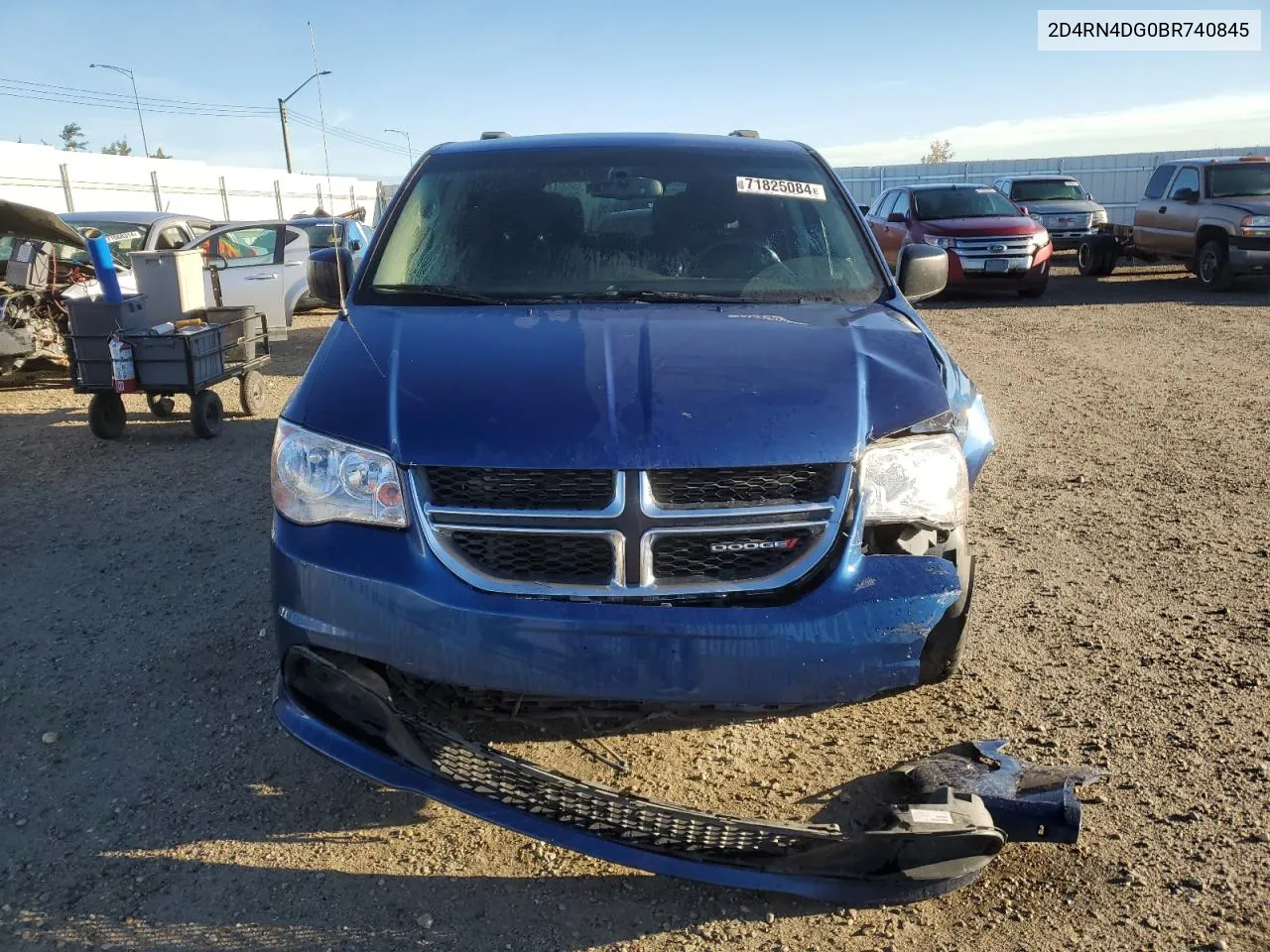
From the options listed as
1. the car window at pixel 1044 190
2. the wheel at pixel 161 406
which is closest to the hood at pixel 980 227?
the car window at pixel 1044 190

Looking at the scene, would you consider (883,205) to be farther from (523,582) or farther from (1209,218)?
(523,582)

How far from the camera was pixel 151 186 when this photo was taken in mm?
31672

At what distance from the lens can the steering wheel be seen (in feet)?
11.3

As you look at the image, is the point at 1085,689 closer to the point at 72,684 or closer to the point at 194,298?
the point at 72,684

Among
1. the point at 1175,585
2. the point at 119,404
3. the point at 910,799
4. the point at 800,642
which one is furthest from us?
the point at 119,404

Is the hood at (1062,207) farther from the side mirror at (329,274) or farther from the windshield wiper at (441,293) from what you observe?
the windshield wiper at (441,293)

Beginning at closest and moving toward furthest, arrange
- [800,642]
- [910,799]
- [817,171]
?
1. [800,642]
2. [910,799]
3. [817,171]

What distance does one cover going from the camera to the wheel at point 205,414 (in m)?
7.47

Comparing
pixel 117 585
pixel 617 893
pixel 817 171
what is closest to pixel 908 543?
pixel 617 893

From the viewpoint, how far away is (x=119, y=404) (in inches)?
301

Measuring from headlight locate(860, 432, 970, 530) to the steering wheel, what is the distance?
1163mm

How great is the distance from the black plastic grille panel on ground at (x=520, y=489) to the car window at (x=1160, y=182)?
1719 cm

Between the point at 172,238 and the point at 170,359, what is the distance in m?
4.94

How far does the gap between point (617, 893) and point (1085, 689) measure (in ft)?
6.19
